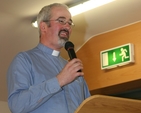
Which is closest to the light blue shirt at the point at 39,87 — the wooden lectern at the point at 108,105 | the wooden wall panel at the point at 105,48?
the wooden lectern at the point at 108,105

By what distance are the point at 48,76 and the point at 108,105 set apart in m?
0.51

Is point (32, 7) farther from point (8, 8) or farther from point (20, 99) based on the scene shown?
point (20, 99)

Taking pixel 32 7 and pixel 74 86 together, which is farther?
pixel 32 7

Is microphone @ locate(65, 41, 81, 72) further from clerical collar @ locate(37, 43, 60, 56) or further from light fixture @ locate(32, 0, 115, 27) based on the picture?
light fixture @ locate(32, 0, 115, 27)

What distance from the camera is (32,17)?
2885 mm

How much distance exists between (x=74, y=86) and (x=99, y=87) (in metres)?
1.41

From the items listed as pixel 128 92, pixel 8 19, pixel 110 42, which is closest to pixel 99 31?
pixel 110 42

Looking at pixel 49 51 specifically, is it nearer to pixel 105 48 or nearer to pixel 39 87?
pixel 39 87

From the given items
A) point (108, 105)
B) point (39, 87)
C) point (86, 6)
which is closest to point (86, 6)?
point (86, 6)

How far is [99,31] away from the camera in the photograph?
129 inches

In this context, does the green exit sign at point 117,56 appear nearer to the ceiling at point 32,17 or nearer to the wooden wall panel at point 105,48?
the wooden wall panel at point 105,48

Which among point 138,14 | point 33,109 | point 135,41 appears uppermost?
point 138,14

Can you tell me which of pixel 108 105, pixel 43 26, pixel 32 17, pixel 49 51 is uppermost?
pixel 32 17

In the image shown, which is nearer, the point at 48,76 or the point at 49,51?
the point at 48,76
